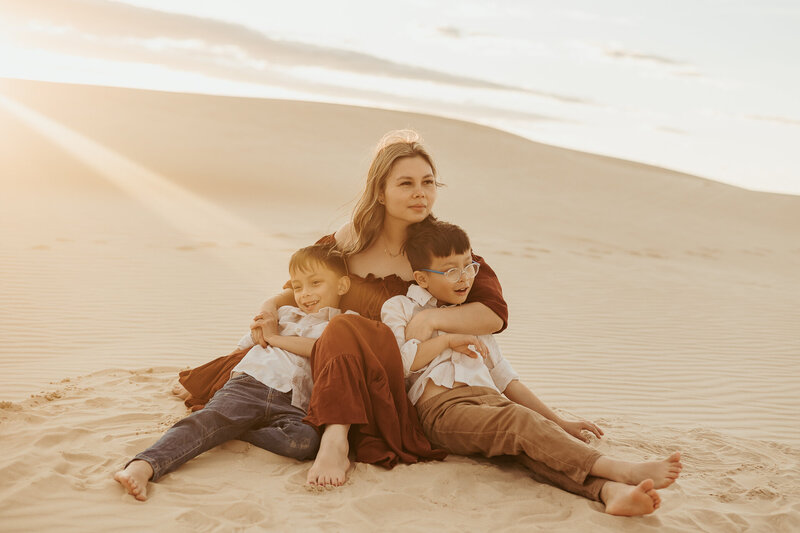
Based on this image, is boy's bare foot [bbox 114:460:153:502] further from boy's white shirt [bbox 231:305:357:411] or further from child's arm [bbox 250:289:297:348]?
child's arm [bbox 250:289:297:348]

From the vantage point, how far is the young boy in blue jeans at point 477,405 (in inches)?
141

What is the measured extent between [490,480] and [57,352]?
492 centimetres

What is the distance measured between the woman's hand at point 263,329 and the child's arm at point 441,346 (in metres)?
0.96

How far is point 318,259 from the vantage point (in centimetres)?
466

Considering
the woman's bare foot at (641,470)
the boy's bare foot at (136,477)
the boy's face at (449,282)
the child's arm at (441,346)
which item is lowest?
the boy's bare foot at (136,477)

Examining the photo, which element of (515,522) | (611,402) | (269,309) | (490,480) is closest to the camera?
(515,522)

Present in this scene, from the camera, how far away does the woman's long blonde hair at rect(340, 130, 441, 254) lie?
4.77 meters

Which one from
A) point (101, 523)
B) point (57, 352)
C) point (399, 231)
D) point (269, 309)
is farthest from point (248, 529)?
point (57, 352)

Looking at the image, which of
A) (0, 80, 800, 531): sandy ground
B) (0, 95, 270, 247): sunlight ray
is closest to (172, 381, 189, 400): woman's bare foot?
(0, 80, 800, 531): sandy ground

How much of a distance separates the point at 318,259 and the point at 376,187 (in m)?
0.62

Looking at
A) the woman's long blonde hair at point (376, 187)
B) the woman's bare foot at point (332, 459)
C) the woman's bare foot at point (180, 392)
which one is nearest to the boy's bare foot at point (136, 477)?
the woman's bare foot at point (332, 459)

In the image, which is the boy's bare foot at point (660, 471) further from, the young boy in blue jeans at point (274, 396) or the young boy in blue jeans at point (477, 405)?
the young boy in blue jeans at point (274, 396)

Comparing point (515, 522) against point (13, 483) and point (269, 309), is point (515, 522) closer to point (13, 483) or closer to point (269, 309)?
point (269, 309)

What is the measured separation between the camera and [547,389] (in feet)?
22.8
